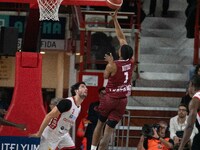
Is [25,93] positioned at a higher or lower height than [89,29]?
lower

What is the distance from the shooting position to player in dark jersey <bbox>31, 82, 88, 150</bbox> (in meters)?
15.6

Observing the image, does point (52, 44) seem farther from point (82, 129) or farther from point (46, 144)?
point (46, 144)

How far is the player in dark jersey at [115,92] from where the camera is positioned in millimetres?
14828

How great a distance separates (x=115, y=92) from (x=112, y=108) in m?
0.28

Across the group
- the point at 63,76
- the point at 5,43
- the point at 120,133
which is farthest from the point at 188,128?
the point at 63,76

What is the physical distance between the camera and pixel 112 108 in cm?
1509

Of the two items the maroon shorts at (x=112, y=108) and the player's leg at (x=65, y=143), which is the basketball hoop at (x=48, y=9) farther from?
the player's leg at (x=65, y=143)

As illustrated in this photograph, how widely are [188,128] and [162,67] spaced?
9.44 meters

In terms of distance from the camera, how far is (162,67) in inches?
856

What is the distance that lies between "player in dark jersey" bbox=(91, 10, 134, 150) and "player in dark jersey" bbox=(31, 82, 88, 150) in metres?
0.74

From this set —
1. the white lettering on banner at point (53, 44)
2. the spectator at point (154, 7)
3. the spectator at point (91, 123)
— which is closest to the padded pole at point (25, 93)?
the spectator at point (91, 123)

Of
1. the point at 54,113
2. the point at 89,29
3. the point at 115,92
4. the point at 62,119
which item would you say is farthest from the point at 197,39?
the point at 54,113

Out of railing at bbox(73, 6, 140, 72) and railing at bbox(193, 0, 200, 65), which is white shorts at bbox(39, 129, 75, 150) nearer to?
railing at bbox(73, 6, 140, 72)

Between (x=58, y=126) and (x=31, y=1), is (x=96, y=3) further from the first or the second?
(x=58, y=126)
